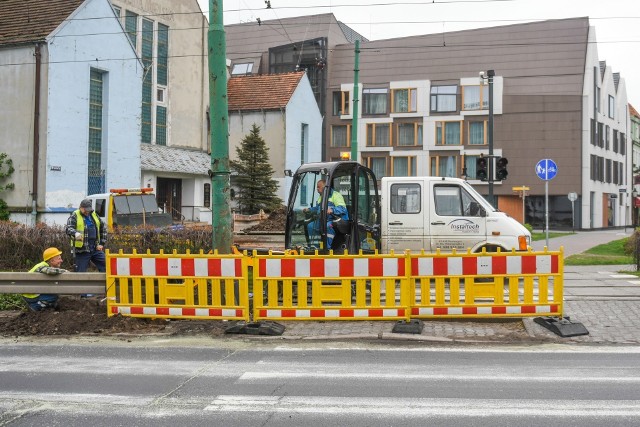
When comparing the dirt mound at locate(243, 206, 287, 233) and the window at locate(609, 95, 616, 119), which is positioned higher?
the window at locate(609, 95, 616, 119)

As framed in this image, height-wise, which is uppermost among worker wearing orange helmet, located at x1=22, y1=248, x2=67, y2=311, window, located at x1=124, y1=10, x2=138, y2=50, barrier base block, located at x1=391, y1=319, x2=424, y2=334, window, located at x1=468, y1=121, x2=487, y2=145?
window, located at x1=124, y1=10, x2=138, y2=50

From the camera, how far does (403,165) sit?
60688 millimetres

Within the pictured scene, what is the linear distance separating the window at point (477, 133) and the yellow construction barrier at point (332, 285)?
50.4 metres

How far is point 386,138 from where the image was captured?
60.8 meters

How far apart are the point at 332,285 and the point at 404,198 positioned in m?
5.09

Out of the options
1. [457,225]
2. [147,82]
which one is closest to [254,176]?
[147,82]

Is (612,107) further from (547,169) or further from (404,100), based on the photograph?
(547,169)

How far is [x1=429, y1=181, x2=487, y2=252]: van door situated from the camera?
13.9 m

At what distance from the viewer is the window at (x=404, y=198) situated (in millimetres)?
14070

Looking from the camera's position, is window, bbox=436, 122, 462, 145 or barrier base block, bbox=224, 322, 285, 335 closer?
barrier base block, bbox=224, 322, 285, 335

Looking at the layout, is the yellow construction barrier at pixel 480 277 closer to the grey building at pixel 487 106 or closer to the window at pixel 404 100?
the grey building at pixel 487 106

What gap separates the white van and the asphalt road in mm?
5507

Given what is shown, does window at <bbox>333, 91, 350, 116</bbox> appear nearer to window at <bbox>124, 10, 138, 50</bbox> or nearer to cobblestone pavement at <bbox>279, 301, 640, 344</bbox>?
window at <bbox>124, 10, 138, 50</bbox>

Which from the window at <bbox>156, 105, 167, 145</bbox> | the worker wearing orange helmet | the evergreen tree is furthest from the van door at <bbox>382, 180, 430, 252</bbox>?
the evergreen tree
